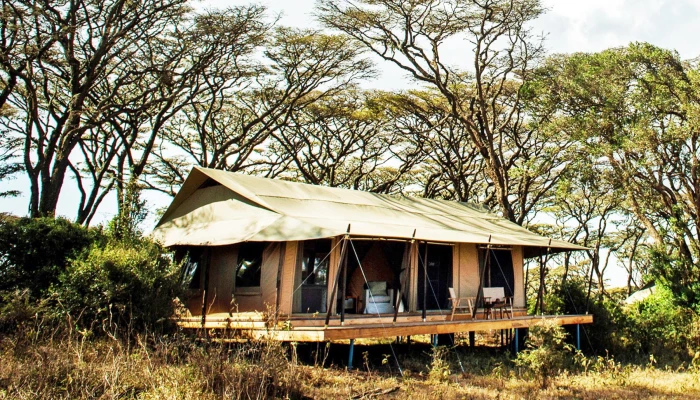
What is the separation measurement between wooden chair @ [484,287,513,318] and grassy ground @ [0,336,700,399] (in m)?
2.37

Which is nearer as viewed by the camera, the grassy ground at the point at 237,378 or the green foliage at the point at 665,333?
the grassy ground at the point at 237,378

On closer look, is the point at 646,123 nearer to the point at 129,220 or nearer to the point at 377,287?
the point at 377,287

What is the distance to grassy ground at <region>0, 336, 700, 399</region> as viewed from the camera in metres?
5.44

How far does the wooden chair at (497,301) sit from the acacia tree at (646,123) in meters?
4.17

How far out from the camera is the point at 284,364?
19.6 feet

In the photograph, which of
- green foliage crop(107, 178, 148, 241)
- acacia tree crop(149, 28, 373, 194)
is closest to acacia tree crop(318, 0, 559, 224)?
acacia tree crop(149, 28, 373, 194)

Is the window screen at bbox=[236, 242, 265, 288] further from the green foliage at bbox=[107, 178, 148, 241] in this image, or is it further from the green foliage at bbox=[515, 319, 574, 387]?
the green foliage at bbox=[515, 319, 574, 387]

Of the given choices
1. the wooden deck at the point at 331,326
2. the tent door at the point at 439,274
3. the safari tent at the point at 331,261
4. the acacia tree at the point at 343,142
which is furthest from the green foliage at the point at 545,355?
the acacia tree at the point at 343,142

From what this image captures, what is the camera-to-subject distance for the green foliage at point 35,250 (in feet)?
25.3

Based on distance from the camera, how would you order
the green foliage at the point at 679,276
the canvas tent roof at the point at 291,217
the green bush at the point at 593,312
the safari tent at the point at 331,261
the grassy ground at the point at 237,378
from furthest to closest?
the green foliage at the point at 679,276, the green bush at the point at 593,312, the canvas tent roof at the point at 291,217, the safari tent at the point at 331,261, the grassy ground at the point at 237,378

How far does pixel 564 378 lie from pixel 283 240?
4352mm

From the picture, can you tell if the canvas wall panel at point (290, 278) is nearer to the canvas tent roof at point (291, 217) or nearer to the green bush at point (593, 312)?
the canvas tent roof at point (291, 217)

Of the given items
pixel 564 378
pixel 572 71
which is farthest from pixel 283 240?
pixel 572 71

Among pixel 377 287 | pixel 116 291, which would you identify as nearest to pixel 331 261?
pixel 377 287
